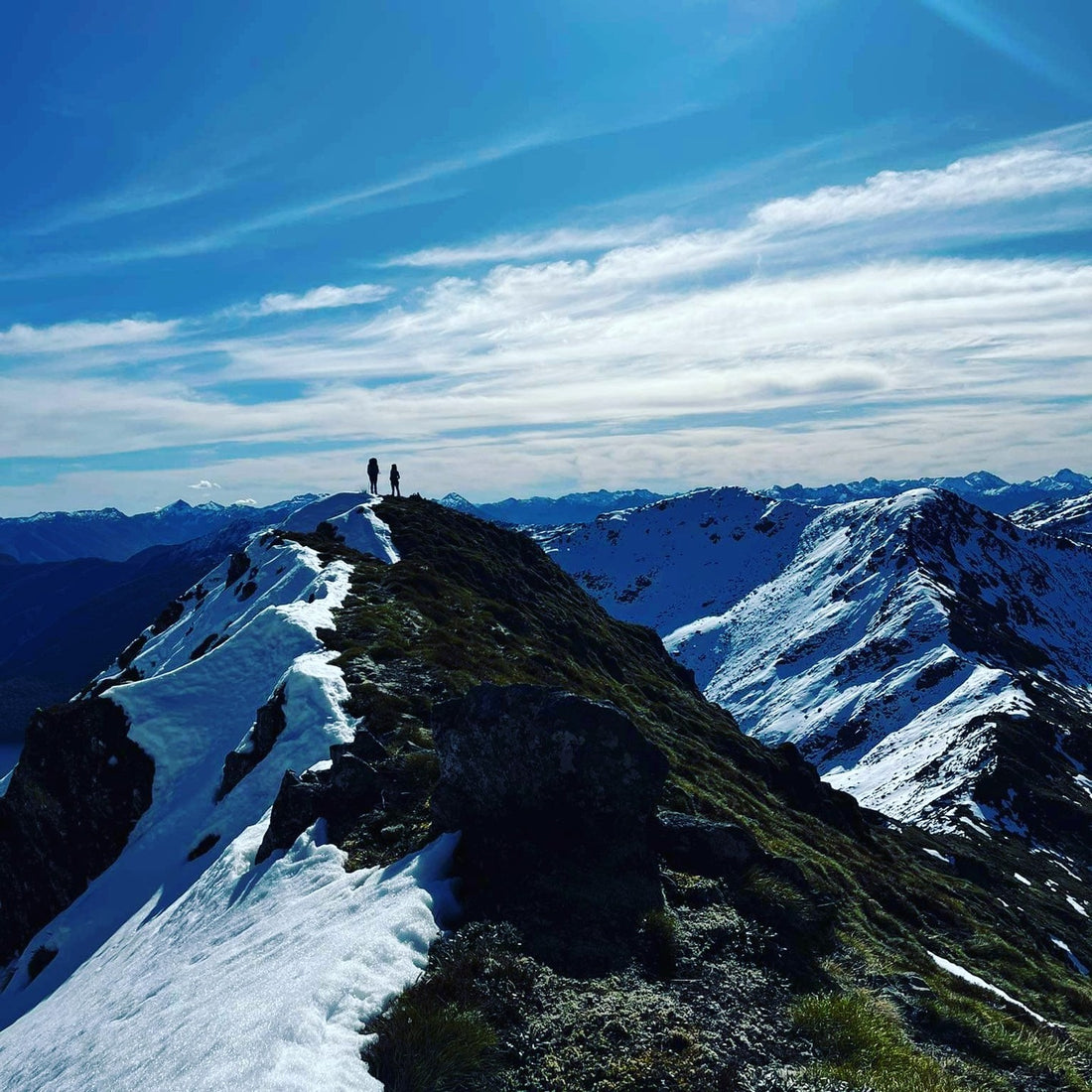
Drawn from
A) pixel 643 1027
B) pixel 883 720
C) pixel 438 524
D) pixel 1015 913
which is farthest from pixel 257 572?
pixel 883 720

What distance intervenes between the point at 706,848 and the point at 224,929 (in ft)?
38.6

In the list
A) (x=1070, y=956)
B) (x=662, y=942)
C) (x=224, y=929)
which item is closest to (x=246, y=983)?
(x=224, y=929)

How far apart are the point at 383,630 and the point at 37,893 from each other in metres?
17.3

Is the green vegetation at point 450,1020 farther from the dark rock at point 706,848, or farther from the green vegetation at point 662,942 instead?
the dark rock at point 706,848

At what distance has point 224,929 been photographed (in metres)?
17.9

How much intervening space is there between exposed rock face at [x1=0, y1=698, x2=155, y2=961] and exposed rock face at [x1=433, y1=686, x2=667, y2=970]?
21.2 metres

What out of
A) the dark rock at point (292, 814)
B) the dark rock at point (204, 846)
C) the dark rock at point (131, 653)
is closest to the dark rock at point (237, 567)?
the dark rock at point (131, 653)

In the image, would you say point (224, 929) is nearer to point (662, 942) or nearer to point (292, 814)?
point (292, 814)

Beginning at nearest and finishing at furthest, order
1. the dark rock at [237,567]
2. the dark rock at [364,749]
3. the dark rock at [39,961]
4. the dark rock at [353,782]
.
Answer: the dark rock at [353,782] < the dark rock at [364,749] < the dark rock at [39,961] < the dark rock at [237,567]

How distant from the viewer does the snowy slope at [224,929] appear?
10.1 meters

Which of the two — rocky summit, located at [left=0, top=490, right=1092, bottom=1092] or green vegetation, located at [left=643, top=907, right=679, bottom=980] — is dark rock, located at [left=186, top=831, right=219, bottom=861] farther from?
green vegetation, located at [left=643, top=907, right=679, bottom=980]

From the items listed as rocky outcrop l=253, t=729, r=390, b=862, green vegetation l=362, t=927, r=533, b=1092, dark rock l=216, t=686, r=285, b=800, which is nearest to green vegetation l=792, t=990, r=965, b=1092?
green vegetation l=362, t=927, r=533, b=1092

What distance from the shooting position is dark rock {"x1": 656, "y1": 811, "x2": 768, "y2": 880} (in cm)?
1487

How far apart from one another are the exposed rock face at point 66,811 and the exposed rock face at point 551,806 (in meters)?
21.2
